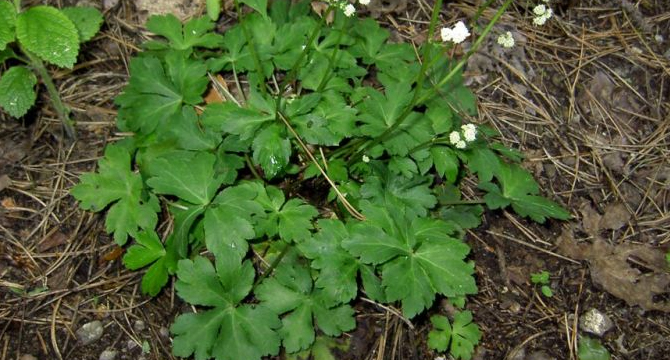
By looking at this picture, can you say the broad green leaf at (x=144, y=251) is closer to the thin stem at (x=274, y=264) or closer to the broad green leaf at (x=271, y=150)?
the thin stem at (x=274, y=264)

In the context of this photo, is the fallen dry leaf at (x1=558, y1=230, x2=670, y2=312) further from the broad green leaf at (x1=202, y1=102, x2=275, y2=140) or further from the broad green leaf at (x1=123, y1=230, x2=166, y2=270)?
the broad green leaf at (x1=123, y1=230, x2=166, y2=270)

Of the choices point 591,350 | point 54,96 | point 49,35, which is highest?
point 49,35

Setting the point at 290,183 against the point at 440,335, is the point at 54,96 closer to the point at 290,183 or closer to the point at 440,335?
the point at 290,183

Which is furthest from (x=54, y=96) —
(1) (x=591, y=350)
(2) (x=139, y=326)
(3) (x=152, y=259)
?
(1) (x=591, y=350)

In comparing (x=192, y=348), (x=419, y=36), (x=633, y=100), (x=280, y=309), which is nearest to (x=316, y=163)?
(x=280, y=309)

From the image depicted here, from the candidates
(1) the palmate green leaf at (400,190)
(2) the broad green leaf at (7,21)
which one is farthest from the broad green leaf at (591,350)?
(2) the broad green leaf at (7,21)

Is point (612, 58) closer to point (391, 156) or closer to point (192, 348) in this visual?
point (391, 156)

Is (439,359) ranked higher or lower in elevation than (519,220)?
lower

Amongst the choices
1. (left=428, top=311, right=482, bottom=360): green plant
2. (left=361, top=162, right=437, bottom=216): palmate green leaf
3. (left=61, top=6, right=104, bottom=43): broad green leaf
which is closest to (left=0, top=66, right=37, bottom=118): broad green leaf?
(left=61, top=6, right=104, bottom=43): broad green leaf
